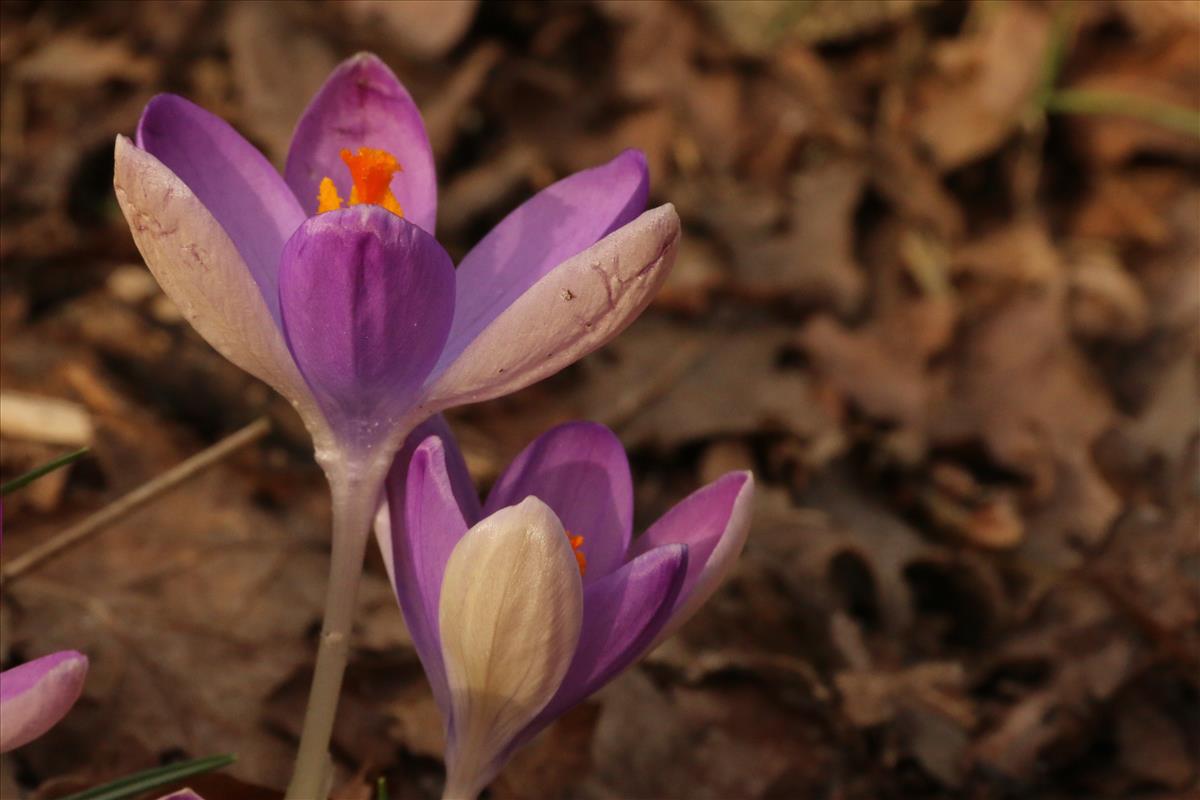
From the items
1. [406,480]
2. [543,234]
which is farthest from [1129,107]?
[406,480]

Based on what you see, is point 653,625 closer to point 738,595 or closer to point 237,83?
point 738,595

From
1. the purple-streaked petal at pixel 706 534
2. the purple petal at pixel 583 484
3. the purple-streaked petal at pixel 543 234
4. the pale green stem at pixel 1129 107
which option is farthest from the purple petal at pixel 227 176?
the pale green stem at pixel 1129 107

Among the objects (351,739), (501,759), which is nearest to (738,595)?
(351,739)

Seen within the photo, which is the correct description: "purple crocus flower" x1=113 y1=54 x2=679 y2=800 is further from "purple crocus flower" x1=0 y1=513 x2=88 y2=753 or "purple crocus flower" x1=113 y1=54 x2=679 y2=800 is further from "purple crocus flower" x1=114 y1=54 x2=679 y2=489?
"purple crocus flower" x1=0 y1=513 x2=88 y2=753

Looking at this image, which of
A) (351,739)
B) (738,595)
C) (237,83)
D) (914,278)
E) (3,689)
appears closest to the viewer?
(3,689)

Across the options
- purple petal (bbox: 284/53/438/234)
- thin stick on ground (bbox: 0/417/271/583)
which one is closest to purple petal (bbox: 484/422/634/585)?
purple petal (bbox: 284/53/438/234)

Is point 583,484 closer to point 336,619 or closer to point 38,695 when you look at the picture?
point 336,619

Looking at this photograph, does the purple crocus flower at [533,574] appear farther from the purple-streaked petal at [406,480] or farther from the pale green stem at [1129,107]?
the pale green stem at [1129,107]
